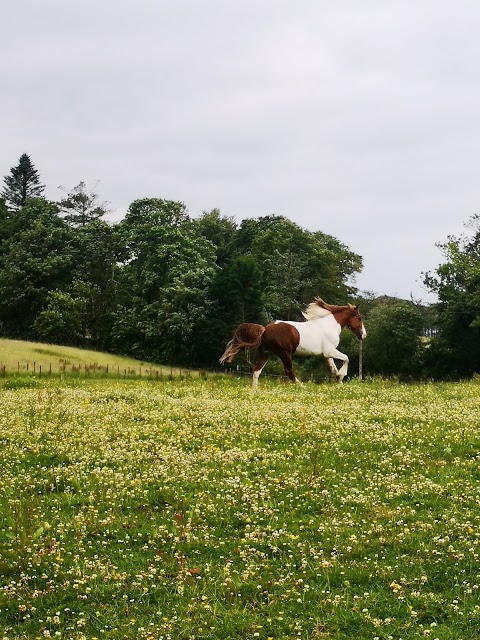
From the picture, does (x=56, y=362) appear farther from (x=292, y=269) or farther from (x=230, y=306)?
(x=292, y=269)

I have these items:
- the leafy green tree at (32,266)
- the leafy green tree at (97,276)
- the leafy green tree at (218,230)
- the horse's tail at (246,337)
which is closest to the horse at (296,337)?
the horse's tail at (246,337)

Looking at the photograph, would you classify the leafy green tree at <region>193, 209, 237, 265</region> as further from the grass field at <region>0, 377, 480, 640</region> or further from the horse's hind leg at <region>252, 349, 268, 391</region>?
the grass field at <region>0, 377, 480, 640</region>

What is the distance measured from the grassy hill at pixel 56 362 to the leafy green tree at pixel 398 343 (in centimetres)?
2236

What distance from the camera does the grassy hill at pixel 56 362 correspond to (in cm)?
4166

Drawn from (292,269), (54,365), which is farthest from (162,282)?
(54,365)

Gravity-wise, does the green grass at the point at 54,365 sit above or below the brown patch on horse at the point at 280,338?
below

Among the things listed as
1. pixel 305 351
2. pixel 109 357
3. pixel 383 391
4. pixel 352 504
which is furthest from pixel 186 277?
pixel 352 504

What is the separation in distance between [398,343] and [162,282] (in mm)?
27092

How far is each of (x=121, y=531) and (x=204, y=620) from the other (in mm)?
2890

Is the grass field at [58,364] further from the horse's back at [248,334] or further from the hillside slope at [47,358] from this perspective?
the horse's back at [248,334]

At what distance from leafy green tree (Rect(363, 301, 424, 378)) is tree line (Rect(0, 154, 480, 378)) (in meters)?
0.11

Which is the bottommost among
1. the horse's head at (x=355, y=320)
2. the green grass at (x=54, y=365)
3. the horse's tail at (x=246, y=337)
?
the green grass at (x=54, y=365)

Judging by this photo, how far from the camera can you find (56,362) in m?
50.5

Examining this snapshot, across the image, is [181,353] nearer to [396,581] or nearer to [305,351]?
[305,351]
